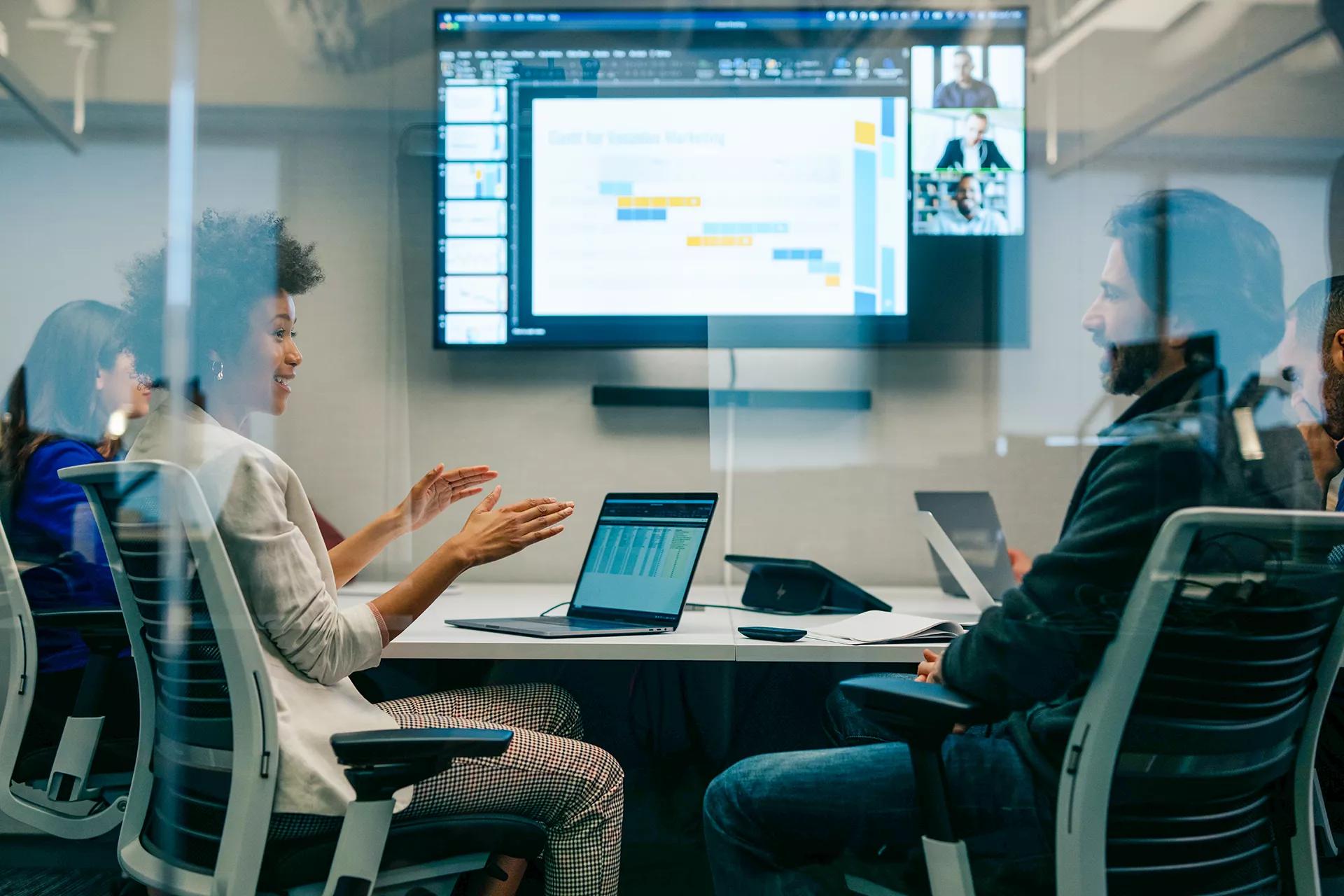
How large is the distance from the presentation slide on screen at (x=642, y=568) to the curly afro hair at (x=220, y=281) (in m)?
0.79

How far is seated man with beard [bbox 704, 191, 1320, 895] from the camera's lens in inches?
46.8

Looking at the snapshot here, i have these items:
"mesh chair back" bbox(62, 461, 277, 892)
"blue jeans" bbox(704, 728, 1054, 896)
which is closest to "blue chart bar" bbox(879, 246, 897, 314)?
"blue jeans" bbox(704, 728, 1054, 896)

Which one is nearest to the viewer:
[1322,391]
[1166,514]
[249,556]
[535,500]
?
[1166,514]

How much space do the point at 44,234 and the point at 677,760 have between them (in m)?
1.71

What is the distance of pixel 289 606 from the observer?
1.27m

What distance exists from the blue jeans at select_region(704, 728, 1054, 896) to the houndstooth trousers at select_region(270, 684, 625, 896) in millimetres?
175

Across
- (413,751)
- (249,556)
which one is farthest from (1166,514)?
(249,556)

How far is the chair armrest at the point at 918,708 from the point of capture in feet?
3.88

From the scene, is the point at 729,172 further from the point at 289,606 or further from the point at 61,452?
the point at 61,452

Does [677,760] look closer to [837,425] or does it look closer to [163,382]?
[837,425]

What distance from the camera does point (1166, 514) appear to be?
1.13m

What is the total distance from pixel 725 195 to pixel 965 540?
36.5 inches

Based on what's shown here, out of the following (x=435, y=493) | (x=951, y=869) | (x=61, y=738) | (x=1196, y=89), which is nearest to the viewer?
(x=951, y=869)

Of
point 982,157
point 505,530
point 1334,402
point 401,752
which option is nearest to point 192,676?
point 401,752
